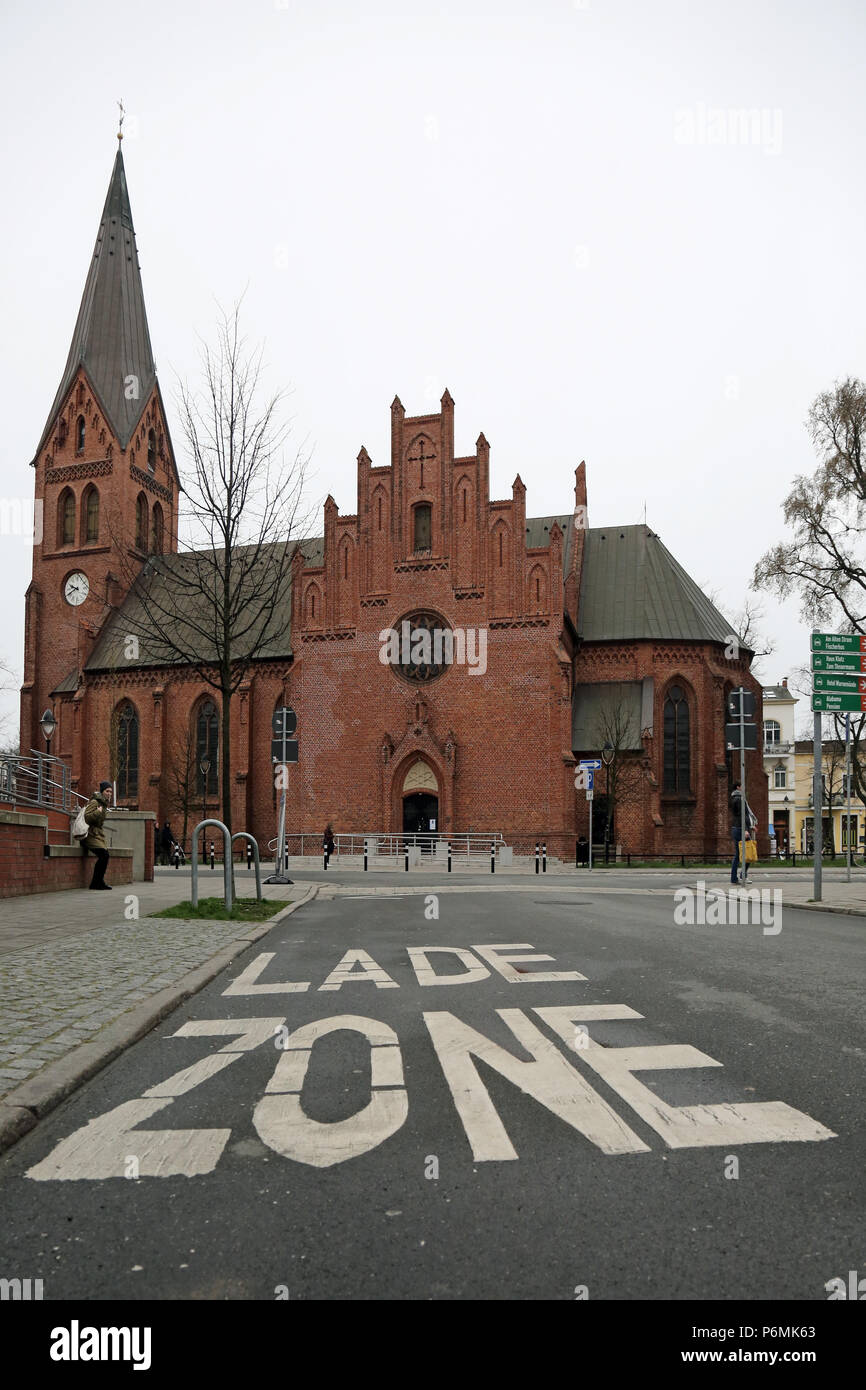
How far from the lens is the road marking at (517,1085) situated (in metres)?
3.58

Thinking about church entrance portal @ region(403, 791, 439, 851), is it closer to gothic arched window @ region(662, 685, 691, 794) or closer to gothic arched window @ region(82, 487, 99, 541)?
gothic arched window @ region(662, 685, 691, 794)

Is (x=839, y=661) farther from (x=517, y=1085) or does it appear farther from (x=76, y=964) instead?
(x=517, y=1085)

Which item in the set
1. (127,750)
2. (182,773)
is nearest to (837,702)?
(182,773)

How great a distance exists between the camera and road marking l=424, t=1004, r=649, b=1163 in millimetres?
3582

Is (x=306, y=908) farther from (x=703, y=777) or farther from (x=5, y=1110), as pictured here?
(x=703, y=777)

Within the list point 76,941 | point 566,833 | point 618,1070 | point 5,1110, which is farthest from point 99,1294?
point 566,833

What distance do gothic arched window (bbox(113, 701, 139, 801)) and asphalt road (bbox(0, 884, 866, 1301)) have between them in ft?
130

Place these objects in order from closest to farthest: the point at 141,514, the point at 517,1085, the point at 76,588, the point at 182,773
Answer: the point at 517,1085
the point at 182,773
the point at 76,588
the point at 141,514

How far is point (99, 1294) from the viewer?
97.8 inches

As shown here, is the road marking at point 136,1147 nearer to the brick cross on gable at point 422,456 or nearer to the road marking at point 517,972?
the road marking at point 517,972

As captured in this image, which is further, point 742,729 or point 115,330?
point 115,330

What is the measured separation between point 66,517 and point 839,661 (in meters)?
42.1

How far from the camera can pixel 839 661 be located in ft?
51.7
